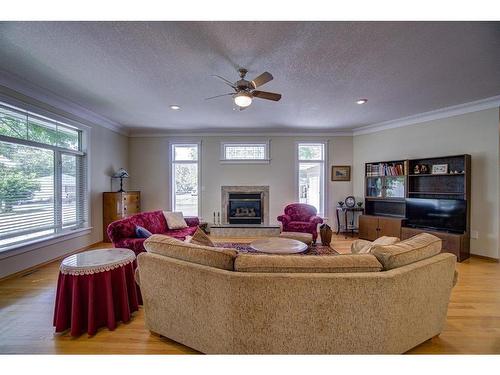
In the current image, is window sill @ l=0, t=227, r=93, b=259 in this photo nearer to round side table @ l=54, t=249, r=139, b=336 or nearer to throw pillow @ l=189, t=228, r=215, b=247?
round side table @ l=54, t=249, r=139, b=336

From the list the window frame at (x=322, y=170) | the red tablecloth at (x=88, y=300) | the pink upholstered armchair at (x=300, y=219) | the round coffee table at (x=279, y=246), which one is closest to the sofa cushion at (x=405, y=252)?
the round coffee table at (x=279, y=246)

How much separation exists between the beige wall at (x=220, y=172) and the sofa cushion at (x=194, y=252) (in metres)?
4.23

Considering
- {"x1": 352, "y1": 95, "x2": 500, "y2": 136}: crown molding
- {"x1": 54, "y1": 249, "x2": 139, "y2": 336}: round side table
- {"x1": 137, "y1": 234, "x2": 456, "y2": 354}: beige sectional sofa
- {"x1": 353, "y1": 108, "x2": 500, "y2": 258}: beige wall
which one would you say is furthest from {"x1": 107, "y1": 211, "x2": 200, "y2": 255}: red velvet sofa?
{"x1": 353, "y1": 108, "x2": 500, "y2": 258}: beige wall

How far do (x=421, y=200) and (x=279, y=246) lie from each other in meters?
3.27

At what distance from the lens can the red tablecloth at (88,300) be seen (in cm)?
185

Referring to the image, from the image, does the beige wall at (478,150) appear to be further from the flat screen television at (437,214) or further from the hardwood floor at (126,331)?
the hardwood floor at (126,331)

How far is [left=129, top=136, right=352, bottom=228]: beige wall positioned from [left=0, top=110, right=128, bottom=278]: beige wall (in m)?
0.54

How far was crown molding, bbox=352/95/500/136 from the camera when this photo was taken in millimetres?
3770

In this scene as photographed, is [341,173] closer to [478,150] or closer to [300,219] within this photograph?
[300,219]

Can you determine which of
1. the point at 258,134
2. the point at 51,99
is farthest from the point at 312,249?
the point at 51,99
